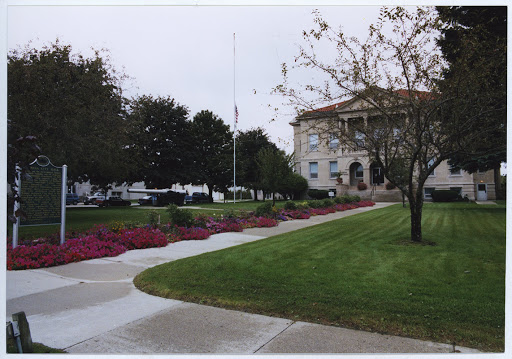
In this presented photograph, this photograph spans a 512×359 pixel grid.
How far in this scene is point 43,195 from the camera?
880cm

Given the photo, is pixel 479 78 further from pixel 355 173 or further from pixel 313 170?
pixel 313 170

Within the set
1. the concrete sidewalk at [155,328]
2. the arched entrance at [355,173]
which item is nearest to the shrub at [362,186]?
the arched entrance at [355,173]

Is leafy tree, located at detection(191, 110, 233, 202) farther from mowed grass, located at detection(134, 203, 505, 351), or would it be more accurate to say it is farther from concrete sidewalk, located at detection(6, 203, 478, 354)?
concrete sidewalk, located at detection(6, 203, 478, 354)

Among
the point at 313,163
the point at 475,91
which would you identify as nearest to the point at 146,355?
the point at 475,91

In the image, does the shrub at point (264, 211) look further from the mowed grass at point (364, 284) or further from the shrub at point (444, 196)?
the shrub at point (444, 196)

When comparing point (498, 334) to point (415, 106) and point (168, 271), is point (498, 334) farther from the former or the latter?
point (415, 106)

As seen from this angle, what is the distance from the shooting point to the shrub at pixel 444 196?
3234 centimetres

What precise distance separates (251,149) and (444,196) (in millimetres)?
27848

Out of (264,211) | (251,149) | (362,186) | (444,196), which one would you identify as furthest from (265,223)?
(251,149)

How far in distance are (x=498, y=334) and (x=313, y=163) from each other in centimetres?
3962

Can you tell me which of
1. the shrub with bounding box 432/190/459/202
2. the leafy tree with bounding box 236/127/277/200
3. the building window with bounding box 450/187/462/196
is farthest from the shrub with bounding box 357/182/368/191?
the leafy tree with bounding box 236/127/277/200

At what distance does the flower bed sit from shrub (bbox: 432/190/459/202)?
76.6ft

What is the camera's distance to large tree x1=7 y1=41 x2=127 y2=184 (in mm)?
11078

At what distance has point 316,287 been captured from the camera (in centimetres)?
549
